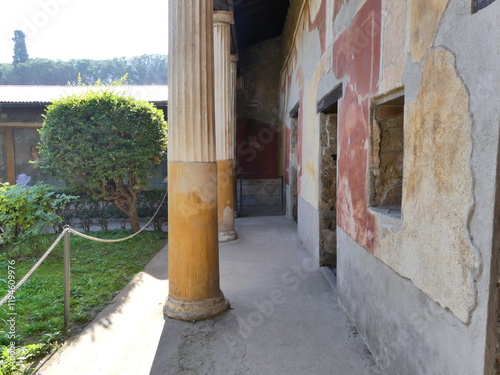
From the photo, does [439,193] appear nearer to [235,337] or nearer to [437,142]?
[437,142]

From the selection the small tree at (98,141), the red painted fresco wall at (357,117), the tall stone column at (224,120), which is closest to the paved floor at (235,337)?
the red painted fresco wall at (357,117)

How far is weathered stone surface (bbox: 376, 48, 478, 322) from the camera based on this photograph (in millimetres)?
1529

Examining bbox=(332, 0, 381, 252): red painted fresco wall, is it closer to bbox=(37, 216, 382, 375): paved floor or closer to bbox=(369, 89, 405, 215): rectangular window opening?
bbox=(369, 89, 405, 215): rectangular window opening

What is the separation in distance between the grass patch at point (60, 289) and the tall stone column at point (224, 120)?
1225mm

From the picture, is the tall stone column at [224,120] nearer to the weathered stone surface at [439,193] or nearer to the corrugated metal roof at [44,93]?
the corrugated metal roof at [44,93]

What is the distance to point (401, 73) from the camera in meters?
2.19

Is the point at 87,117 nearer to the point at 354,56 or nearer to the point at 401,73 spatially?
the point at 354,56

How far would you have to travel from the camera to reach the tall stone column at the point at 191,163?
3.24 meters

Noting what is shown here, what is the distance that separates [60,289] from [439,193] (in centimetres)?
405

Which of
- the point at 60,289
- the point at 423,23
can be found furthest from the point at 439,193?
the point at 60,289

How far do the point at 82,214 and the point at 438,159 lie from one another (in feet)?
23.9

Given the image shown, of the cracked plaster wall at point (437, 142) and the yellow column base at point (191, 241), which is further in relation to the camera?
the yellow column base at point (191, 241)

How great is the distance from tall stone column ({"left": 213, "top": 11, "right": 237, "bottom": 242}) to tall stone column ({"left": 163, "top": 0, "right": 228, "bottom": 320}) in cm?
298

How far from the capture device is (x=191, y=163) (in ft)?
10.7
